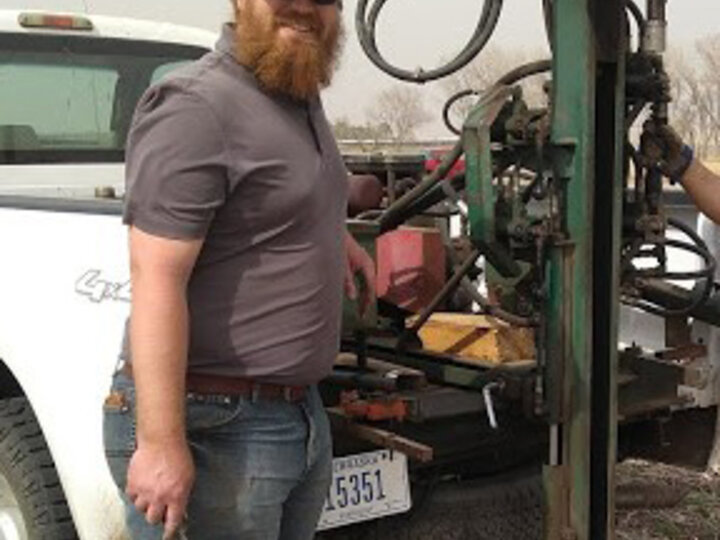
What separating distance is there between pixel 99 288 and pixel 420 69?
3.48ft

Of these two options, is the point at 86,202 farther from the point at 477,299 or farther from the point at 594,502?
the point at 594,502

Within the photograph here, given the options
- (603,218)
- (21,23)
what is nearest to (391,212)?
(603,218)

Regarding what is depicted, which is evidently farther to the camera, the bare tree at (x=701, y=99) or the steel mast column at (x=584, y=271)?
the bare tree at (x=701, y=99)

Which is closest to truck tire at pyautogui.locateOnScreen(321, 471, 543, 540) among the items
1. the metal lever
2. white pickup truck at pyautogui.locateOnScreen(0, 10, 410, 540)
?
white pickup truck at pyautogui.locateOnScreen(0, 10, 410, 540)

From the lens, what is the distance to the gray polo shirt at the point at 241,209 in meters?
2.14

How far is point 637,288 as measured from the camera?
11.4ft

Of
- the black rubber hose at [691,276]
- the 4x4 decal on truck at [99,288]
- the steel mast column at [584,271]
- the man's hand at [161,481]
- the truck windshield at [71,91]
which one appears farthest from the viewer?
the truck windshield at [71,91]

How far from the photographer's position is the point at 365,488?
117 inches

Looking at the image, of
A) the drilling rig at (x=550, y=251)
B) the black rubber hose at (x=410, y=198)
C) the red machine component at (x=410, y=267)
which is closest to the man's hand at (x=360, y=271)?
the drilling rig at (x=550, y=251)

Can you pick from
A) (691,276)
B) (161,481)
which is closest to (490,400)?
(691,276)

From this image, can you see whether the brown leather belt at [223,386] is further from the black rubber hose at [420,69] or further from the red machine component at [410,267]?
the red machine component at [410,267]

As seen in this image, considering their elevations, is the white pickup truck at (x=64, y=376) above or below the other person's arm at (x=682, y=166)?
below

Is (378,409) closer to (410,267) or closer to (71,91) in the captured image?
(410,267)

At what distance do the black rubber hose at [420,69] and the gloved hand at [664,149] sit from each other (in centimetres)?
48
